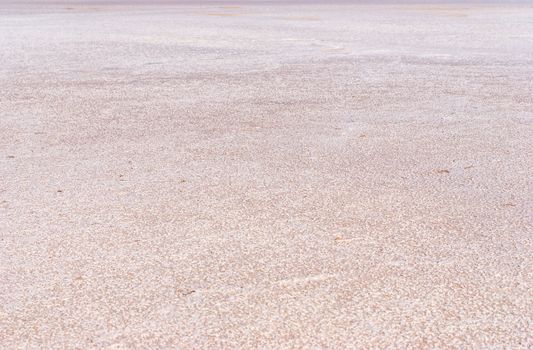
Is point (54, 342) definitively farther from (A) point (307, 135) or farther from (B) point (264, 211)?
(A) point (307, 135)

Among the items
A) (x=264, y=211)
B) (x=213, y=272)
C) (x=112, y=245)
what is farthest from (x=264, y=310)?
(x=264, y=211)

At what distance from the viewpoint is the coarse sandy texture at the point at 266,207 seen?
4.26m

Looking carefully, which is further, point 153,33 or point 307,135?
point 153,33

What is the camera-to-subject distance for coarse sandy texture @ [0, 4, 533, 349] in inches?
168

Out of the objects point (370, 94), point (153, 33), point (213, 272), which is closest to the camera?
point (213, 272)

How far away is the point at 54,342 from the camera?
4035 mm

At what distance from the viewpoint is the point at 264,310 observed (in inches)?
172

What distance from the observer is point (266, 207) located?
20.2ft

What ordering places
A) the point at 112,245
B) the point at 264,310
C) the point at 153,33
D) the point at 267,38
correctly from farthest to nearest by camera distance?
1. the point at 153,33
2. the point at 267,38
3. the point at 112,245
4. the point at 264,310

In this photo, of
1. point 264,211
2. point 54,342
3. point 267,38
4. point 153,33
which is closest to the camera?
point 54,342

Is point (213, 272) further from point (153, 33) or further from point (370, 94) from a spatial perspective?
point (153, 33)

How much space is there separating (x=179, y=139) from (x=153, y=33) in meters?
13.0

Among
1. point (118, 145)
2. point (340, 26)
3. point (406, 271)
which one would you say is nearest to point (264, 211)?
point (406, 271)

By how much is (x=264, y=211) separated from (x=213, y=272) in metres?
1.25
